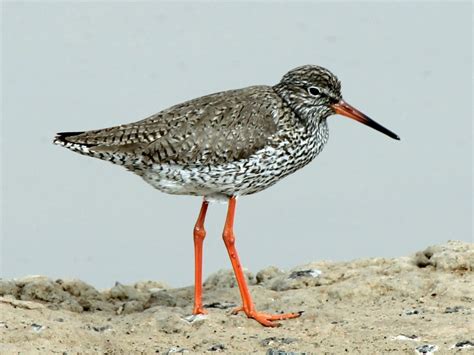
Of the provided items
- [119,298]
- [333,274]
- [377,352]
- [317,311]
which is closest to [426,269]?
[333,274]

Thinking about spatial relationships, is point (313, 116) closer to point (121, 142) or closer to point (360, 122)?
point (360, 122)

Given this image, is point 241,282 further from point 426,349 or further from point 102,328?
point 426,349

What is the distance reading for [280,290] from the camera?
1406 centimetres

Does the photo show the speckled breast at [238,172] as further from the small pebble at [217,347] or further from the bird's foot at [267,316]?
the small pebble at [217,347]

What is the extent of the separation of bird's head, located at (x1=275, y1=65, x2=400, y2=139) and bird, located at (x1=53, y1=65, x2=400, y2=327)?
1cm

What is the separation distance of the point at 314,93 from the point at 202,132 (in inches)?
60.9

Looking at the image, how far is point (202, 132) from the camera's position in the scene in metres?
12.6

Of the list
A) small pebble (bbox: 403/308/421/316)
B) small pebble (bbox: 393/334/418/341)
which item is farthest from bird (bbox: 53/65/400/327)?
small pebble (bbox: 393/334/418/341)

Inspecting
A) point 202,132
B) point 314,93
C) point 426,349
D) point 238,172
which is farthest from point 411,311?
point 202,132

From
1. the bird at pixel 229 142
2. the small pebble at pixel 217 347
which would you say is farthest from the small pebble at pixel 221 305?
the small pebble at pixel 217 347

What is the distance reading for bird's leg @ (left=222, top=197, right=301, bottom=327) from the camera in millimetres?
12508

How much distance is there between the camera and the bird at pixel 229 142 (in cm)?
1247

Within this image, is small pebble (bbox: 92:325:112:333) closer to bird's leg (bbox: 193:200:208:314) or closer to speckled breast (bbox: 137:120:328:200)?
Result: bird's leg (bbox: 193:200:208:314)

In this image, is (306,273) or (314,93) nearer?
(314,93)
